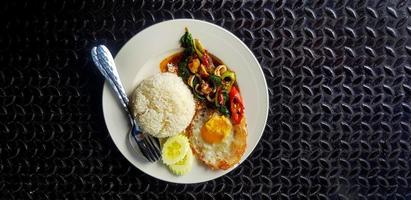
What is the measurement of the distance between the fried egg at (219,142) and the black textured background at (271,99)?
0.12m

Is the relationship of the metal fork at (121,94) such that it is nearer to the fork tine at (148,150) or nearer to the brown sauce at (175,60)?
the fork tine at (148,150)

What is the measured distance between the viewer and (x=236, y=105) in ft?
5.75

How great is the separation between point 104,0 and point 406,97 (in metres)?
1.04

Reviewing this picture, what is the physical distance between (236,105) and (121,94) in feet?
1.19

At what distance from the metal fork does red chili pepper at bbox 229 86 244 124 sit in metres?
0.26

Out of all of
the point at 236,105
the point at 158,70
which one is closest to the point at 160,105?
the point at 158,70

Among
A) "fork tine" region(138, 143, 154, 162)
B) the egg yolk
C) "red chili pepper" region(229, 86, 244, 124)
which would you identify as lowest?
"fork tine" region(138, 143, 154, 162)

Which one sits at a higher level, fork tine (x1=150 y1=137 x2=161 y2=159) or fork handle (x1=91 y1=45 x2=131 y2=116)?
fork handle (x1=91 y1=45 x2=131 y2=116)

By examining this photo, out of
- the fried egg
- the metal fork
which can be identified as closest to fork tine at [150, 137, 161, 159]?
the metal fork

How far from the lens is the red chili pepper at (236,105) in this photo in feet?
5.74

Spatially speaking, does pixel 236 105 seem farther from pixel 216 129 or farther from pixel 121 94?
pixel 121 94

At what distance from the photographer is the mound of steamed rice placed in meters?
1.71

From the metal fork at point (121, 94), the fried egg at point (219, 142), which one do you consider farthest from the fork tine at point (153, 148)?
the fried egg at point (219, 142)

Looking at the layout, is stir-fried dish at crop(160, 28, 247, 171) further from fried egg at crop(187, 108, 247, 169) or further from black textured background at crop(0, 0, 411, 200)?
black textured background at crop(0, 0, 411, 200)
